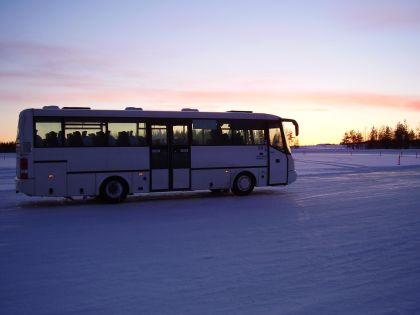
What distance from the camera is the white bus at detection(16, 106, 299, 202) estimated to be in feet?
47.8

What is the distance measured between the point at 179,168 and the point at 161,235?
689 cm

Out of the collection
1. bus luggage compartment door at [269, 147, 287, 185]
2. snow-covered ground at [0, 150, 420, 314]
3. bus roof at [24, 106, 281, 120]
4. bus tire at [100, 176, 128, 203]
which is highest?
bus roof at [24, 106, 281, 120]

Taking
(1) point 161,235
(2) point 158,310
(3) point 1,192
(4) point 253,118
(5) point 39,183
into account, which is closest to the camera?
(2) point 158,310

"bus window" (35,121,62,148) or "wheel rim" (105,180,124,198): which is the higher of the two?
"bus window" (35,121,62,148)

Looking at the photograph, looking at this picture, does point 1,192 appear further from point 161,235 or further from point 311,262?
point 311,262

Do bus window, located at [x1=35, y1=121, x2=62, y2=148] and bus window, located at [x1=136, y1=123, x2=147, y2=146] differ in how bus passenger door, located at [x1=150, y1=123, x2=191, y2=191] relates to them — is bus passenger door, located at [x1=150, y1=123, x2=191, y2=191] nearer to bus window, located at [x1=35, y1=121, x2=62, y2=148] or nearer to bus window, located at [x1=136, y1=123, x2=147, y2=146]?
bus window, located at [x1=136, y1=123, x2=147, y2=146]

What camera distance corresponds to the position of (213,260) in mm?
7375

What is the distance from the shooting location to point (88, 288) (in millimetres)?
5938

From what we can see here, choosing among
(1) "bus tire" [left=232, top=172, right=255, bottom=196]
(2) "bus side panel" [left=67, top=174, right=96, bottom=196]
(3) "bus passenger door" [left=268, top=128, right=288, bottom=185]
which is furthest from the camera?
(3) "bus passenger door" [left=268, top=128, right=288, bottom=185]

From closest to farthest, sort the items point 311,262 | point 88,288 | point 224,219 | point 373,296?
point 373,296, point 88,288, point 311,262, point 224,219

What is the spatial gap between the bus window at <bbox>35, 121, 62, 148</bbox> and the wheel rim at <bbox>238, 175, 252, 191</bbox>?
6946mm

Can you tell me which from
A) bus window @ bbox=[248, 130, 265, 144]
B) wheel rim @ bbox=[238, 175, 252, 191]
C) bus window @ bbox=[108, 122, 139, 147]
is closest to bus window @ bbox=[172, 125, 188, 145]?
bus window @ bbox=[108, 122, 139, 147]

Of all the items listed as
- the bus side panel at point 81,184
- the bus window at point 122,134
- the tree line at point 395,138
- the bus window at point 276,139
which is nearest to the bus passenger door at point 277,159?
the bus window at point 276,139

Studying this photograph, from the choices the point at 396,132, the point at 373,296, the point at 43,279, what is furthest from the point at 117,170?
the point at 396,132
